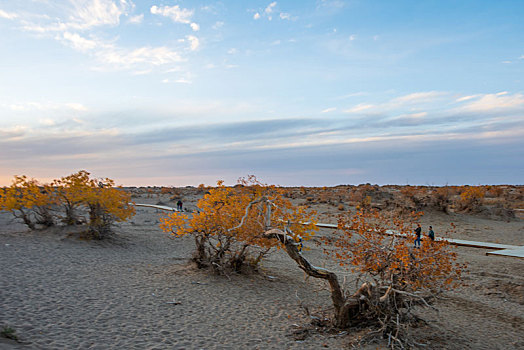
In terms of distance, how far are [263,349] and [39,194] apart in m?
13.5

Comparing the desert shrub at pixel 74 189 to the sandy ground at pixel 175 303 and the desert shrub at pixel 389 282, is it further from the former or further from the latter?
the desert shrub at pixel 389 282

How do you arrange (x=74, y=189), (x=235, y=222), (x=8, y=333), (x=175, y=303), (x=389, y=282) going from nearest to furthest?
(x=8, y=333) → (x=389, y=282) → (x=175, y=303) → (x=235, y=222) → (x=74, y=189)

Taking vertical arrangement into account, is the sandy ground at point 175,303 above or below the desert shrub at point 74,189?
below

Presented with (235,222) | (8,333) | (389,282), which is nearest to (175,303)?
(235,222)

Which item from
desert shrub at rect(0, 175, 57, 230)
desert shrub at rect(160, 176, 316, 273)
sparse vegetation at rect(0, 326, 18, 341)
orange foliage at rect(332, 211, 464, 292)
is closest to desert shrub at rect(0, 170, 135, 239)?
desert shrub at rect(0, 175, 57, 230)

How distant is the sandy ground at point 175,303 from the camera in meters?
6.88

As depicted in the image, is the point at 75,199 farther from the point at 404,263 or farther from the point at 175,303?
the point at 404,263

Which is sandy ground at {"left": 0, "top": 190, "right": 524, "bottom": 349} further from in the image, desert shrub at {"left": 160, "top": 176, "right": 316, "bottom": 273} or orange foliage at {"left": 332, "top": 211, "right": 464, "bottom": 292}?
orange foliage at {"left": 332, "top": 211, "right": 464, "bottom": 292}

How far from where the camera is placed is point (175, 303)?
350 inches

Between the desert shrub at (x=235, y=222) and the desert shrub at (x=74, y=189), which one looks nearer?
the desert shrub at (x=235, y=222)

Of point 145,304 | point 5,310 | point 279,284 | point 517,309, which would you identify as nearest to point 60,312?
point 5,310

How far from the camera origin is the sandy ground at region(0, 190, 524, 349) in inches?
271

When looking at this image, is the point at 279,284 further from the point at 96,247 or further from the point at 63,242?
the point at 63,242

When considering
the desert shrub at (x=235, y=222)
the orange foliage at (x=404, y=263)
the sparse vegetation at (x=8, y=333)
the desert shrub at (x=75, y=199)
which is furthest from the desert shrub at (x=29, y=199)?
the orange foliage at (x=404, y=263)
